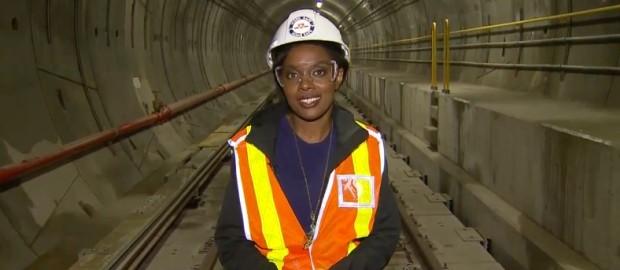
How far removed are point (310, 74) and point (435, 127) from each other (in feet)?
22.9

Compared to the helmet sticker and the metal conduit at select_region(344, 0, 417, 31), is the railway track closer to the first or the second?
the helmet sticker

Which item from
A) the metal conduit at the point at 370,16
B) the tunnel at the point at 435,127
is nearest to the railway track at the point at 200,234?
the tunnel at the point at 435,127

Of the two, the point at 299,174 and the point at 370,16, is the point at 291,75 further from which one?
the point at 370,16

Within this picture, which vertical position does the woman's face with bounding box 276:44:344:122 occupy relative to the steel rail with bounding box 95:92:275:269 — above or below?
above

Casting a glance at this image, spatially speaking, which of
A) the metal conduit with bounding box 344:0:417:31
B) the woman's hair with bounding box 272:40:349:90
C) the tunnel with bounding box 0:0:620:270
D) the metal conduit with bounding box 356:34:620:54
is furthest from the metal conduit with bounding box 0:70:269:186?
the metal conduit with bounding box 344:0:417:31

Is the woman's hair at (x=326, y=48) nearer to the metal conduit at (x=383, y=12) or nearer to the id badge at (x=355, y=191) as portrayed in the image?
the id badge at (x=355, y=191)

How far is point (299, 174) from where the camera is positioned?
2.23m

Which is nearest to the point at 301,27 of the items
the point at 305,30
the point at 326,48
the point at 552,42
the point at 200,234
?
the point at 305,30

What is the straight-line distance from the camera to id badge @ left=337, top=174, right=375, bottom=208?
2.22 m

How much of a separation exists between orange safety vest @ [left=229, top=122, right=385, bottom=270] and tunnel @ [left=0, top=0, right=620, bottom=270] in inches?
89.0

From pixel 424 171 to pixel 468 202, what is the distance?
2468mm

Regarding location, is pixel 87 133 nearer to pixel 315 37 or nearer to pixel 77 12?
pixel 77 12

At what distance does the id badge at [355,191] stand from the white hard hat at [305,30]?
533 millimetres

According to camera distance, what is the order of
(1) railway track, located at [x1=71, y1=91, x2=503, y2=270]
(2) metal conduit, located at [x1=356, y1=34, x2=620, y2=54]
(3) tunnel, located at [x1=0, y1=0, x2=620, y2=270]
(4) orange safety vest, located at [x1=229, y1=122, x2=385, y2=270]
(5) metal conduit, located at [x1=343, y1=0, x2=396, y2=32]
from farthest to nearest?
(5) metal conduit, located at [x1=343, y1=0, x2=396, y2=32] < (2) metal conduit, located at [x1=356, y1=34, x2=620, y2=54] < (1) railway track, located at [x1=71, y1=91, x2=503, y2=270] < (3) tunnel, located at [x1=0, y1=0, x2=620, y2=270] < (4) orange safety vest, located at [x1=229, y1=122, x2=385, y2=270]
